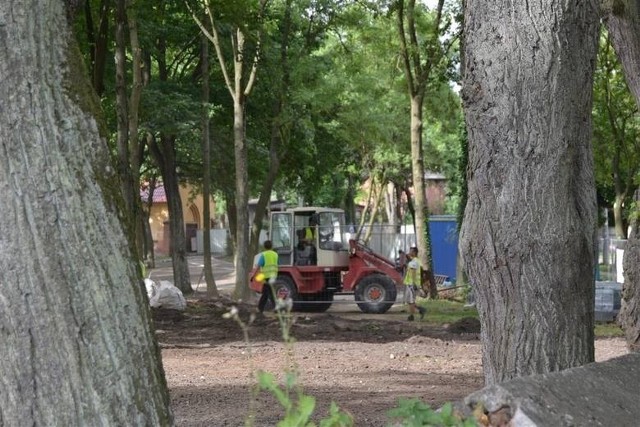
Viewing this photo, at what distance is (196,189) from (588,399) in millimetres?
47133

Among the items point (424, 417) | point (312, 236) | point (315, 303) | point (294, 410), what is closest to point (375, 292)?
point (315, 303)

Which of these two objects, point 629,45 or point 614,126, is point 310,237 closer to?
point 614,126

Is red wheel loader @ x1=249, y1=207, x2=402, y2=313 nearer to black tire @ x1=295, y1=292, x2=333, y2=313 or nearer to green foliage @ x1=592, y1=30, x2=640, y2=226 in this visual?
black tire @ x1=295, y1=292, x2=333, y2=313

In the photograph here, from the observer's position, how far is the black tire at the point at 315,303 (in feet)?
91.9

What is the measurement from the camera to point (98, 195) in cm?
373

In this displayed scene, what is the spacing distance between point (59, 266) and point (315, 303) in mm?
24705

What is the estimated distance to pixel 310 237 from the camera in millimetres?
28062

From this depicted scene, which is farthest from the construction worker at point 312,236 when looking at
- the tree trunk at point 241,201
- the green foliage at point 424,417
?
the green foliage at point 424,417

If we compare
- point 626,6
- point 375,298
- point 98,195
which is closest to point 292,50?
point 375,298

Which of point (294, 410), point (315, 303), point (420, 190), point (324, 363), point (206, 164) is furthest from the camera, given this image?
point (420, 190)

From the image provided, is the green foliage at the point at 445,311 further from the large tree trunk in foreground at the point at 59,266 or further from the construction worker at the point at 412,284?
the large tree trunk in foreground at the point at 59,266

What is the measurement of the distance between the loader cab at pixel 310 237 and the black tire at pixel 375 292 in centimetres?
73

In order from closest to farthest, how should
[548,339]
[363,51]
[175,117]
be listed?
[548,339], [175,117], [363,51]

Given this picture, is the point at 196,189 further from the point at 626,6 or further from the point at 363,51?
the point at 626,6
